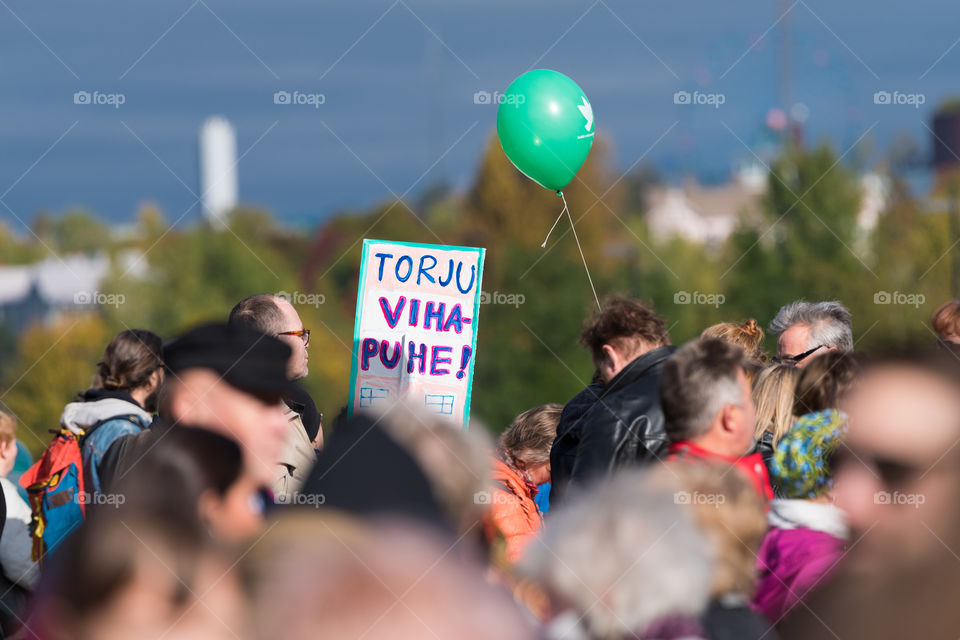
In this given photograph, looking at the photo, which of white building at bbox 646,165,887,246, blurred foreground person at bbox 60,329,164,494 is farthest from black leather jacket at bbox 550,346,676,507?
white building at bbox 646,165,887,246

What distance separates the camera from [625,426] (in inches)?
156

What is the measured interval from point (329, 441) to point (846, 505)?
3.92 ft

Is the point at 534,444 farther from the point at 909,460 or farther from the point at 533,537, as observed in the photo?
the point at 909,460

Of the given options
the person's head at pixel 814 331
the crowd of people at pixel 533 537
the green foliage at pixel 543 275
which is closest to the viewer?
the crowd of people at pixel 533 537

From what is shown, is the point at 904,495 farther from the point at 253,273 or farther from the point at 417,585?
the point at 253,273

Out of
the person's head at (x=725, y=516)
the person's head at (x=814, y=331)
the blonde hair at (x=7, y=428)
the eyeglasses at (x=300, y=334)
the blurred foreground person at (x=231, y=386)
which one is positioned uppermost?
the person's head at (x=814, y=331)

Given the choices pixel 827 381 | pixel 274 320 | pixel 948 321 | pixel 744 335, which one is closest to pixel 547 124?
pixel 744 335

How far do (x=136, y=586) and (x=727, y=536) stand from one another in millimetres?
1206

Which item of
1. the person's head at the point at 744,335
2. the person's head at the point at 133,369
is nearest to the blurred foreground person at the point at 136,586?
the person's head at the point at 133,369

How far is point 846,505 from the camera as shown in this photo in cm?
→ 274

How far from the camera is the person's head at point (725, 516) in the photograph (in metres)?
2.50

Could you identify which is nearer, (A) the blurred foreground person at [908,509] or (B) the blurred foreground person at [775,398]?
(A) the blurred foreground person at [908,509]

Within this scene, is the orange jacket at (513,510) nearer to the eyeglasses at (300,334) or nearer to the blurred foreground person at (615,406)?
the blurred foreground person at (615,406)

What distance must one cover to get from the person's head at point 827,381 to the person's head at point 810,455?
0.05 meters
